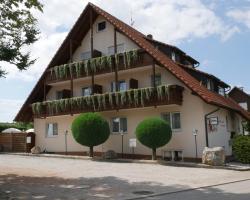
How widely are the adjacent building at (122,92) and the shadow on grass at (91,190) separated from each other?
9.50 m

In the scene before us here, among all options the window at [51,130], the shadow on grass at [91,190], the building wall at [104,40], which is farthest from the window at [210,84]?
the shadow on grass at [91,190]

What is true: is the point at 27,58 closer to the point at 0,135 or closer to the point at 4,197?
the point at 4,197

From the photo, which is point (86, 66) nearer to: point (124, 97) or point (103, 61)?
point (103, 61)

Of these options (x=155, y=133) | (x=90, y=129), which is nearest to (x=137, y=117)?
(x=90, y=129)

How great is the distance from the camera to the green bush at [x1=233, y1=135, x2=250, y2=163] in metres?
26.0

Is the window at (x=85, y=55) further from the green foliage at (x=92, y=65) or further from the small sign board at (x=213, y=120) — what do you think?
the small sign board at (x=213, y=120)

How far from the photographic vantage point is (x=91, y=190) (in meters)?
14.8

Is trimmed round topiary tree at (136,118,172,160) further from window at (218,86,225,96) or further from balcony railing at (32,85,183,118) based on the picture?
window at (218,86,225,96)

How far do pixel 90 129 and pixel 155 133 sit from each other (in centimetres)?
434

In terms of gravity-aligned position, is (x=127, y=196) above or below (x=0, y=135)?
below

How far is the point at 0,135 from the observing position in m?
36.4

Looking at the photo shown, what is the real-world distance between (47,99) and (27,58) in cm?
1900

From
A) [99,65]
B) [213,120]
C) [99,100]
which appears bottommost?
[213,120]

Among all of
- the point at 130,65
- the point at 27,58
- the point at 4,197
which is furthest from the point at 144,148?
the point at 4,197
